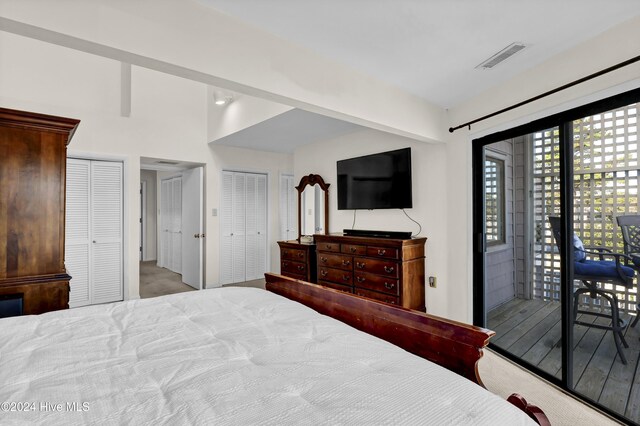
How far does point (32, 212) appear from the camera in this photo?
2299 millimetres

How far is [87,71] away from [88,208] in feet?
5.95

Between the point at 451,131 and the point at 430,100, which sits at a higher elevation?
the point at 430,100

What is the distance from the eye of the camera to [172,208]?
658 cm

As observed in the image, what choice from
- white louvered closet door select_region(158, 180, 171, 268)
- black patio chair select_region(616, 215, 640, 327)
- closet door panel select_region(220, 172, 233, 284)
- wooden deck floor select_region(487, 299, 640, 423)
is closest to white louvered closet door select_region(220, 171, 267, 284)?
closet door panel select_region(220, 172, 233, 284)

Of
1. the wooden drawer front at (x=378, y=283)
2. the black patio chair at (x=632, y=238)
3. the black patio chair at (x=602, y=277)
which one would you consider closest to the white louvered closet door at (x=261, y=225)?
the wooden drawer front at (x=378, y=283)

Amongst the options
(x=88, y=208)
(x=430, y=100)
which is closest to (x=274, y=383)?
(x=430, y=100)

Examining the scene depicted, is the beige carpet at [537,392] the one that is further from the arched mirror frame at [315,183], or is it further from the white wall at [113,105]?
the white wall at [113,105]

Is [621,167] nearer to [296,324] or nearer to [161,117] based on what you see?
[296,324]

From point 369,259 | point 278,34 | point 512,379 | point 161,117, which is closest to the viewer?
point 278,34

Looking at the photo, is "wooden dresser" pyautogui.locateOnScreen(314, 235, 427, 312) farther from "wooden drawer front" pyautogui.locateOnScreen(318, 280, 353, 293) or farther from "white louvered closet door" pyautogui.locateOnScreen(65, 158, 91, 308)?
"white louvered closet door" pyautogui.locateOnScreen(65, 158, 91, 308)

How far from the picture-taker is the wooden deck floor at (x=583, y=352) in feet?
6.41

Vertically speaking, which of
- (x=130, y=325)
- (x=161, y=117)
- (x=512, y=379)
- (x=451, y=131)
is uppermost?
(x=161, y=117)

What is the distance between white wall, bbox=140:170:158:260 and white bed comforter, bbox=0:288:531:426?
7056mm

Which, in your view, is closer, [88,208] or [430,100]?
[430,100]
